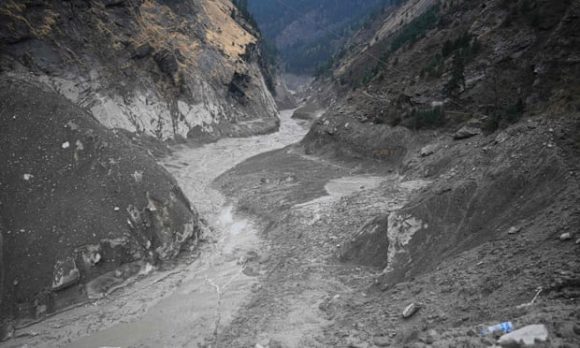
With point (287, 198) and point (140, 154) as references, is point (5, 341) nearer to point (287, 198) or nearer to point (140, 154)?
point (140, 154)

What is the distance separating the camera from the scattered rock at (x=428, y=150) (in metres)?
27.2

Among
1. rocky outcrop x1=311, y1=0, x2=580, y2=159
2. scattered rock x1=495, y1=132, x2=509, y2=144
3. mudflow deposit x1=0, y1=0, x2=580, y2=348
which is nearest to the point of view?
mudflow deposit x1=0, y1=0, x2=580, y2=348

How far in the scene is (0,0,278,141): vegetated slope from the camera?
122ft

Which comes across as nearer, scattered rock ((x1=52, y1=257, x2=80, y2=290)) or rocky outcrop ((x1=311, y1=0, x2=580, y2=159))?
scattered rock ((x1=52, y1=257, x2=80, y2=290))

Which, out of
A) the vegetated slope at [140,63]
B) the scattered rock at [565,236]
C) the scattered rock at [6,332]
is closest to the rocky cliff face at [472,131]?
the scattered rock at [565,236]

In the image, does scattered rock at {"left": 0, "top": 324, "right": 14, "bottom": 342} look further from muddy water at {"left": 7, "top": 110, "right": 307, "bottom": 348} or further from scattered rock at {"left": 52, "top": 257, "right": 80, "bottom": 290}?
scattered rock at {"left": 52, "top": 257, "right": 80, "bottom": 290}

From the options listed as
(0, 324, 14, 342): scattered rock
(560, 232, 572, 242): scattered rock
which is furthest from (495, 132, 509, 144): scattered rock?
(0, 324, 14, 342): scattered rock

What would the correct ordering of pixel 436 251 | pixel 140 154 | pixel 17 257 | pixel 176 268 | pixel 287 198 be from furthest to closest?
pixel 287 198 → pixel 140 154 → pixel 176 268 → pixel 17 257 → pixel 436 251

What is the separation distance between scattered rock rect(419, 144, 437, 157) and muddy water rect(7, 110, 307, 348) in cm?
1201

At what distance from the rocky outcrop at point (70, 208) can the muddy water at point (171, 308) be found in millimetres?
865

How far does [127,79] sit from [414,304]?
40909 mm

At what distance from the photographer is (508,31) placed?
3219 cm

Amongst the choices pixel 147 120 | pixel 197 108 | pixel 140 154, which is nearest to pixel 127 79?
pixel 147 120

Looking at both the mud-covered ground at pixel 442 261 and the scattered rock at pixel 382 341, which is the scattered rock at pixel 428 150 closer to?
the mud-covered ground at pixel 442 261
